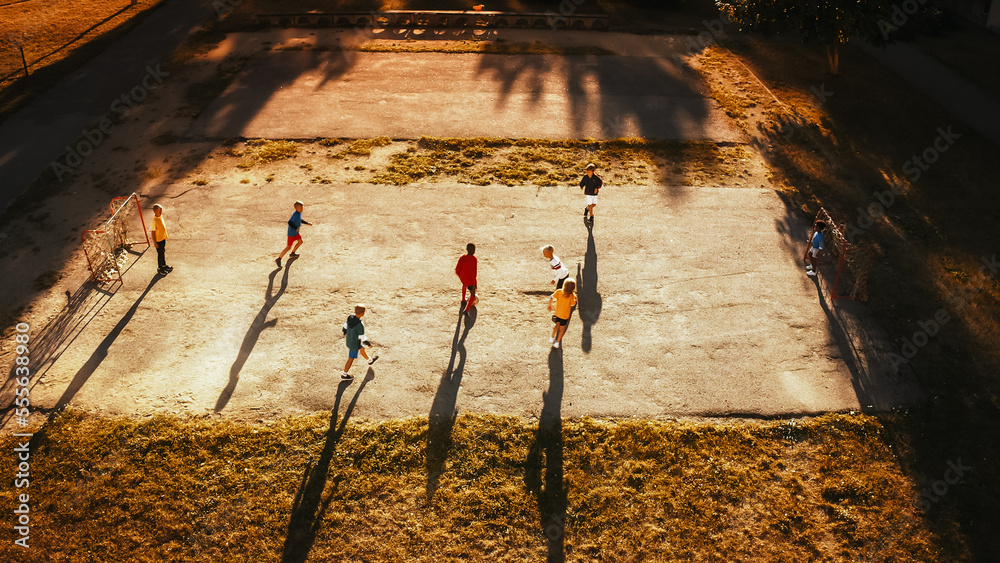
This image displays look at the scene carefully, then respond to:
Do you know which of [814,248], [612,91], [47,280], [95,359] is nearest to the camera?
[95,359]

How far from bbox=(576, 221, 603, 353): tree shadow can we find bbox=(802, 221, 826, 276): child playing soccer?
4.71 m

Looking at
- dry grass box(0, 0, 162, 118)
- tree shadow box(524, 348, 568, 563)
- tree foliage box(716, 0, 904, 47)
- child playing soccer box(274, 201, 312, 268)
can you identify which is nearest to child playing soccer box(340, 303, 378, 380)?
tree shadow box(524, 348, 568, 563)

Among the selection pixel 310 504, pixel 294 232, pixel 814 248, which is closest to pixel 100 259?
pixel 294 232

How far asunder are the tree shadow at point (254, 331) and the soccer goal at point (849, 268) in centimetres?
1169

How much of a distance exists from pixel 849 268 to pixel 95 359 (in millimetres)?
15539

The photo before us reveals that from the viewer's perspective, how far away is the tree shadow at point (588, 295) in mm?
11734

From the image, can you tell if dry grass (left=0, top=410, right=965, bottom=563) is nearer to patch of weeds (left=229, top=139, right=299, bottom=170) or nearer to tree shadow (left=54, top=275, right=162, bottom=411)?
tree shadow (left=54, top=275, right=162, bottom=411)

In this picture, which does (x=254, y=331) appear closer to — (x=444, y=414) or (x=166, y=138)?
(x=444, y=414)

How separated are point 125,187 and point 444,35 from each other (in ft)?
46.1

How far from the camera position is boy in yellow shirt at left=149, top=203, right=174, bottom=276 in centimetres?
1230

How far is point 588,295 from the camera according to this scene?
41.3ft

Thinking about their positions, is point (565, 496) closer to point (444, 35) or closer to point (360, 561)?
point (360, 561)

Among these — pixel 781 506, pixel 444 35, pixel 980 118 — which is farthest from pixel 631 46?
pixel 781 506

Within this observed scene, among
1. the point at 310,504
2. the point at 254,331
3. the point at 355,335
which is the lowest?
the point at 310,504
